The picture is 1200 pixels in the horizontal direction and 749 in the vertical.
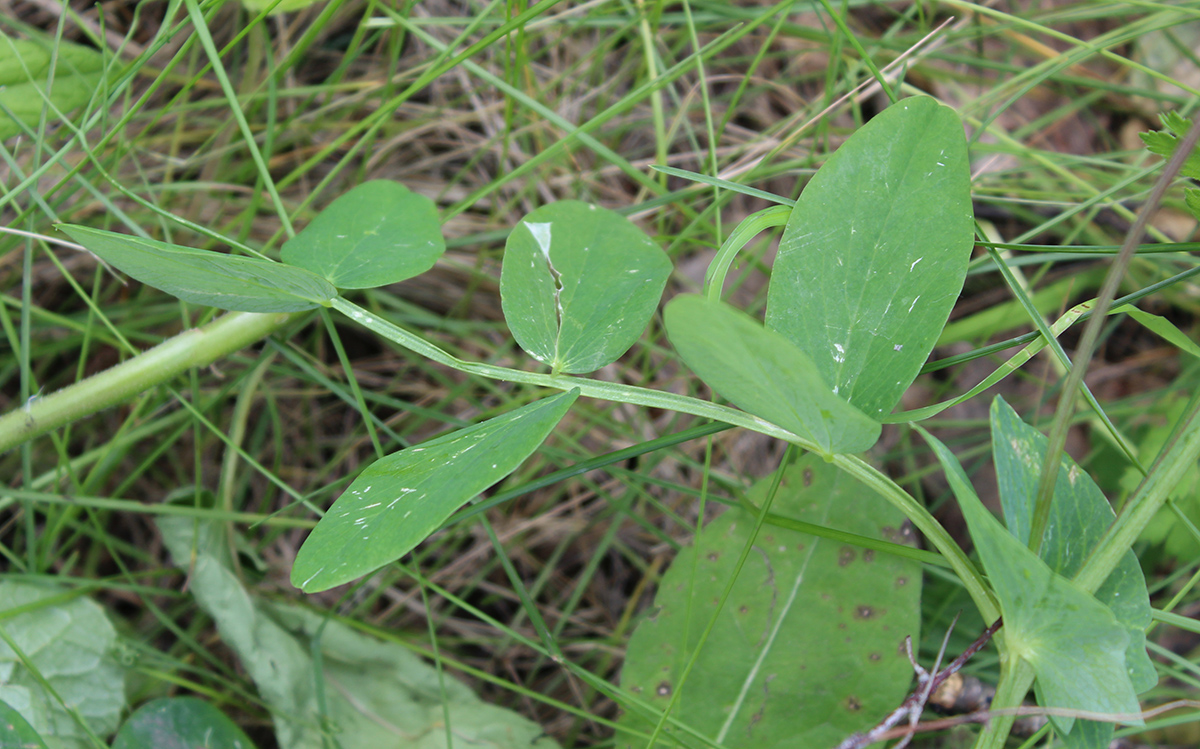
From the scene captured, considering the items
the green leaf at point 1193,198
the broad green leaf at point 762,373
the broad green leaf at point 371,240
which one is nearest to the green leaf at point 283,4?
the broad green leaf at point 371,240

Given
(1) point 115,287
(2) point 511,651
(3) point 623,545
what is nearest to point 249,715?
(2) point 511,651

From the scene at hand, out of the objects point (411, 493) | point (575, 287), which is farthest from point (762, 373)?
point (411, 493)

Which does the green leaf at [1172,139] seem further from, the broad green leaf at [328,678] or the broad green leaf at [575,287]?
the broad green leaf at [328,678]

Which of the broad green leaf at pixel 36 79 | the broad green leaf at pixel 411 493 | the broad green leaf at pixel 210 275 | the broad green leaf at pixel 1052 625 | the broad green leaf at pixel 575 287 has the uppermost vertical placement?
the broad green leaf at pixel 36 79

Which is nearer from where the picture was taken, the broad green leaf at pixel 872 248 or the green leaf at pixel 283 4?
the broad green leaf at pixel 872 248

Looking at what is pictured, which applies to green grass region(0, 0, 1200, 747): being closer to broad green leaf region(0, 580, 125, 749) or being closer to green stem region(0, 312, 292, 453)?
broad green leaf region(0, 580, 125, 749)

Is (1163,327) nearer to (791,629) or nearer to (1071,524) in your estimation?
(1071,524)

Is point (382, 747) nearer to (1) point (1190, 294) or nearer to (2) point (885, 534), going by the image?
(2) point (885, 534)

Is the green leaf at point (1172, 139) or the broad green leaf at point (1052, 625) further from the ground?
the green leaf at point (1172, 139)
